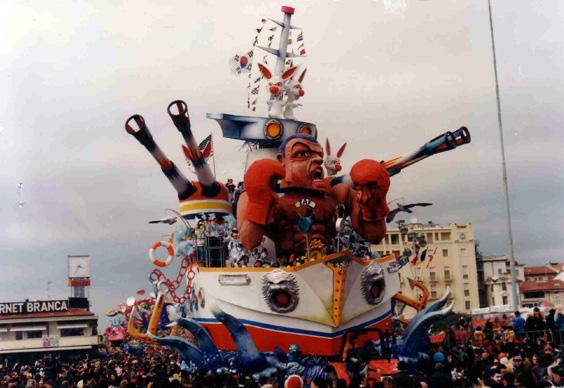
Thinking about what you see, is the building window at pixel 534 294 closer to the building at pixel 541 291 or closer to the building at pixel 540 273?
the building at pixel 541 291

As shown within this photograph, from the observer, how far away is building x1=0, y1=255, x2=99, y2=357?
77000 mm

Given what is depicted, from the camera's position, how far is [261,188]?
3016 cm

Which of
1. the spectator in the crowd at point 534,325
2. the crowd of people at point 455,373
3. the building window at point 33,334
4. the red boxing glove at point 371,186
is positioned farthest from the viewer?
the building window at point 33,334

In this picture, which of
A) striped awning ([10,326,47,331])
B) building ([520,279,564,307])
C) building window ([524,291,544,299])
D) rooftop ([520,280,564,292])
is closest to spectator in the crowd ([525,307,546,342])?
building ([520,279,564,307])

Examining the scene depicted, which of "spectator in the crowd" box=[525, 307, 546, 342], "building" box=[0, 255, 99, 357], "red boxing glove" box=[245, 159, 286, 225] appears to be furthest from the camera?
"building" box=[0, 255, 99, 357]

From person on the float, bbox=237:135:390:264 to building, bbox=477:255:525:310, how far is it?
183 ft

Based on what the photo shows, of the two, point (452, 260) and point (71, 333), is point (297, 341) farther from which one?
point (452, 260)

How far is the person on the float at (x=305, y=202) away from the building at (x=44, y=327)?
163 ft

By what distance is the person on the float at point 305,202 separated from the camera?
3059cm

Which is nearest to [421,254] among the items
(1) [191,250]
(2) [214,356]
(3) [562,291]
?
(1) [191,250]

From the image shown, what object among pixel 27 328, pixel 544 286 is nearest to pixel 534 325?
pixel 544 286

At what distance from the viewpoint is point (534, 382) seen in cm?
1705

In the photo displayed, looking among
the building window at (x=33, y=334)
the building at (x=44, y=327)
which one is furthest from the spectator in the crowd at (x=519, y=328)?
the building window at (x=33, y=334)

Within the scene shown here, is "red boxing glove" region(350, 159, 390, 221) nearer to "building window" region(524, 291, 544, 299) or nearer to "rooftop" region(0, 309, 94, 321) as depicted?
"rooftop" region(0, 309, 94, 321)
